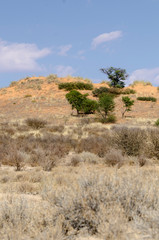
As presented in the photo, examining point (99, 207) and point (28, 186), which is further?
point (28, 186)

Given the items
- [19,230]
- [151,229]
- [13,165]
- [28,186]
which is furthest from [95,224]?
[13,165]

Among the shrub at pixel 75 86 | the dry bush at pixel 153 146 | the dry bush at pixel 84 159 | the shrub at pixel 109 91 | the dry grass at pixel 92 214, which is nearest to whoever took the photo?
the dry grass at pixel 92 214

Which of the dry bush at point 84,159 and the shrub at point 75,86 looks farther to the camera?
the shrub at point 75,86

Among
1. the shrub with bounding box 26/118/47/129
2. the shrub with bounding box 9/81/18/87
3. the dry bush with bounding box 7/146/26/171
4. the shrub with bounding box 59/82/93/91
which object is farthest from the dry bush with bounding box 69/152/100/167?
the shrub with bounding box 9/81/18/87

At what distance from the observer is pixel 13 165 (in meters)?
9.12

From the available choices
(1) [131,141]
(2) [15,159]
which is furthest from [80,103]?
(2) [15,159]

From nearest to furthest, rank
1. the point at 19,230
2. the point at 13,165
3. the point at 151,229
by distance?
1. the point at 151,229
2. the point at 19,230
3. the point at 13,165

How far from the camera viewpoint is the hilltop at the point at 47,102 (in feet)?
112

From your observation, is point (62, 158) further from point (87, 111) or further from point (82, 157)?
point (87, 111)

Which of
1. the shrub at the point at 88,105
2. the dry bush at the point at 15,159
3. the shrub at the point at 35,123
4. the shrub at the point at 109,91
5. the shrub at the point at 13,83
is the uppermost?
the shrub at the point at 13,83

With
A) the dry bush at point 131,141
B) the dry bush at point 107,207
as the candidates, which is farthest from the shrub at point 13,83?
the dry bush at point 107,207

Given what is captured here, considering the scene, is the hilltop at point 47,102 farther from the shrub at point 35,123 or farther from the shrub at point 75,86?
the shrub at point 35,123

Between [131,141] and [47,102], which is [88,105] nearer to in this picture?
[47,102]

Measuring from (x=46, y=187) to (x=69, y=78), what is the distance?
56.1 metres
